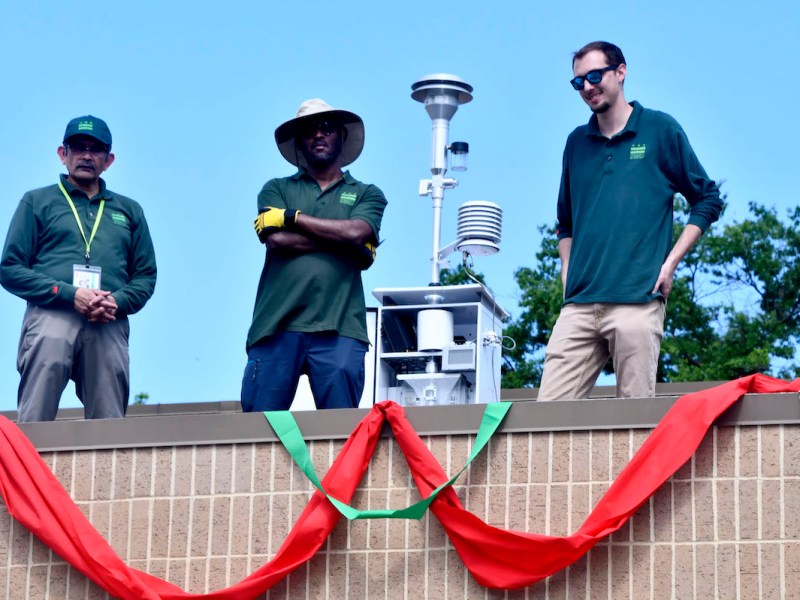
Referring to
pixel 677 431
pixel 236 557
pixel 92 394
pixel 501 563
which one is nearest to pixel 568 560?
pixel 501 563

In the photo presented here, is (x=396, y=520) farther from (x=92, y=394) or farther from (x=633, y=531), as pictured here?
(x=92, y=394)

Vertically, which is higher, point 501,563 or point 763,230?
point 763,230

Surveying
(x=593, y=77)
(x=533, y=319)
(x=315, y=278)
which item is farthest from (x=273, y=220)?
(x=533, y=319)

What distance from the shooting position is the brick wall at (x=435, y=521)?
5.95 metres

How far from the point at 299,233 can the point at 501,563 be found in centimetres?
203

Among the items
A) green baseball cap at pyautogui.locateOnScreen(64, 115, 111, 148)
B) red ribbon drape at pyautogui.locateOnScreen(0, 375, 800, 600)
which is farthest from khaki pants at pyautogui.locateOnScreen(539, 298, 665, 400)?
green baseball cap at pyautogui.locateOnScreen(64, 115, 111, 148)

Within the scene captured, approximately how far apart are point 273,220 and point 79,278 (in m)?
1.04

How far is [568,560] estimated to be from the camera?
5.99 meters

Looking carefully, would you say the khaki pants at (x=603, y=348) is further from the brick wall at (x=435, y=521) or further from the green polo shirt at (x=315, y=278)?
the green polo shirt at (x=315, y=278)

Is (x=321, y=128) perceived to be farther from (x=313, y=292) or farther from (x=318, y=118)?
(x=313, y=292)

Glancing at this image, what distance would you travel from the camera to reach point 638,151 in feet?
22.7

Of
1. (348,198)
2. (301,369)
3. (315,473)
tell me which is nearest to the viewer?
(315,473)

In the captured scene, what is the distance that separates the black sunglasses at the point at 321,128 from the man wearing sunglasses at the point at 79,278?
1002 mm

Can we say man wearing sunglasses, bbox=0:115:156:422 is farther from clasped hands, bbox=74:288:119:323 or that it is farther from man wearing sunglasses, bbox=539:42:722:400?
man wearing sunglasses, bbox=539:42:722:400
